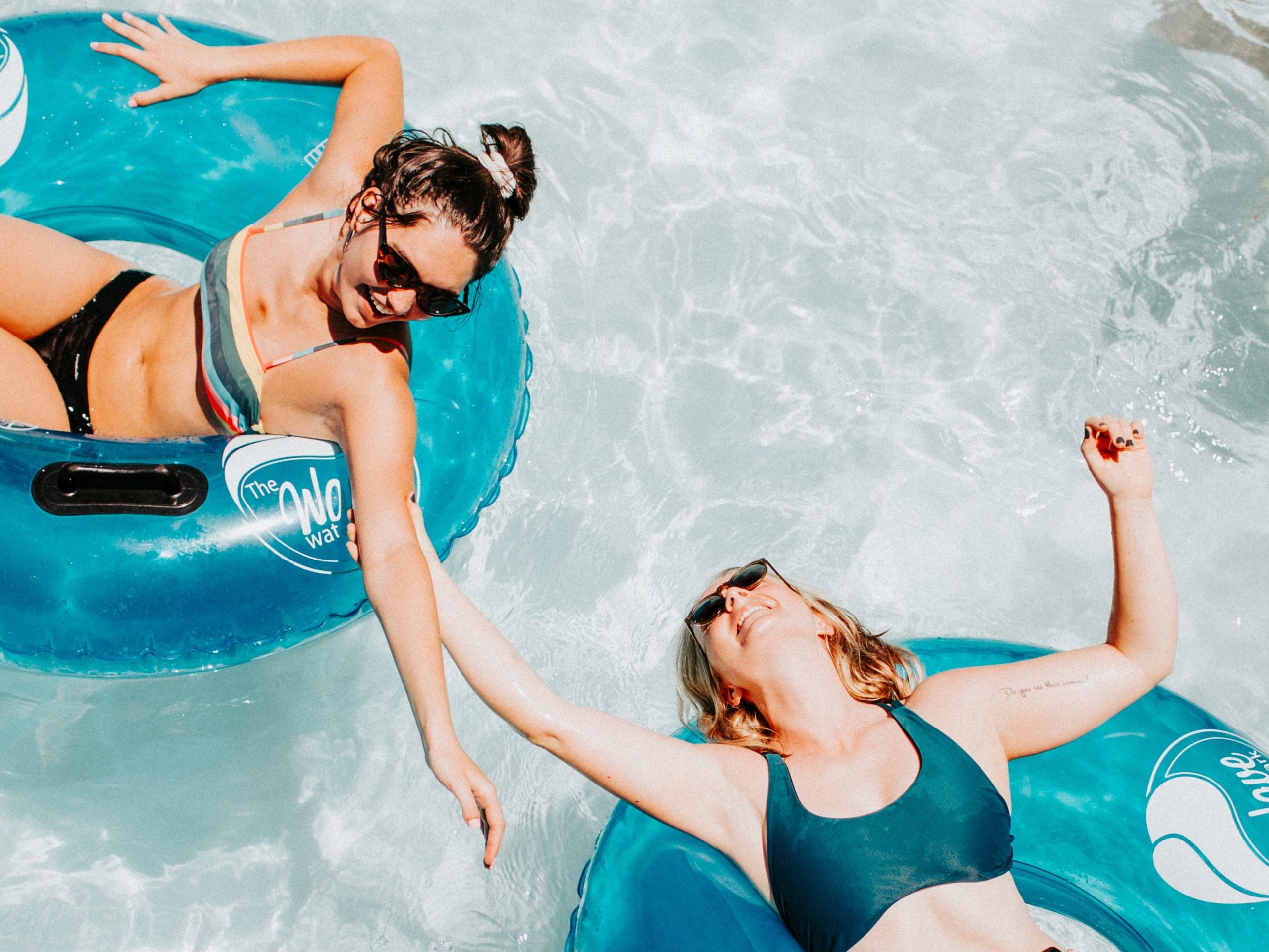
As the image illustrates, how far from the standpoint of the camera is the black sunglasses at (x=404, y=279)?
1.76 m

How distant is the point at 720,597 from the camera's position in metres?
2.02

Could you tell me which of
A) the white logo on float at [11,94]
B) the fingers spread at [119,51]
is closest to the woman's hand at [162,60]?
the fingers spread at [119,51]

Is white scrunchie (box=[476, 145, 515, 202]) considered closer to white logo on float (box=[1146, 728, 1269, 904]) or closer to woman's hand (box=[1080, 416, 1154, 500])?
woman's hand (box=[1080, 416, 1154, 500])

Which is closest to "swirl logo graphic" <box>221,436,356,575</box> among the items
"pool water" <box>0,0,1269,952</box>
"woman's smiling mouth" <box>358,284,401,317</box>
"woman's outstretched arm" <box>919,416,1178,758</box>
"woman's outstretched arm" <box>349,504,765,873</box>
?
"woman's outstretched arm" <box>349,504,765,873</box>

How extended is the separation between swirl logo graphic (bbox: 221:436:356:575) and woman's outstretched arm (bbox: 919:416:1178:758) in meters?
1.18

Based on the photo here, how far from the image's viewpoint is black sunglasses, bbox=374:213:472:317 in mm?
1761

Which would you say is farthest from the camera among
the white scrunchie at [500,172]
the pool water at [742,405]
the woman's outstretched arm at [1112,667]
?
the pool water at [742,405]

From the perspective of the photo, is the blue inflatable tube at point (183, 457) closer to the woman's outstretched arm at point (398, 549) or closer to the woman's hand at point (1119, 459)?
the woman's outstretched arm at point (398, 549)

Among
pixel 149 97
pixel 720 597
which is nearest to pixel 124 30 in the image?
pixel 149 97

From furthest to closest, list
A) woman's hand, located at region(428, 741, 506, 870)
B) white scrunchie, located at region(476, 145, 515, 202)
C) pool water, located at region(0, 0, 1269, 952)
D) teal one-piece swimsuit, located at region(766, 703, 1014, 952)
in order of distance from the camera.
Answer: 1. pool water, located at region(0, 0, 1269, 952)
2. white scrunchie, located at region(476, 145, 515, 202)
3. teal one-piece swimsuit, located at region(766, 703, 1014, 952)
4. woman's hand, located at region(428, 741, 506, 870)

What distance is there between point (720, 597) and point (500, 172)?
855 millimetres

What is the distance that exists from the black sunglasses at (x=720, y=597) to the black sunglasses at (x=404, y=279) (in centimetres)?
72

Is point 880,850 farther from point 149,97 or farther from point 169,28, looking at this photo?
point 169,28

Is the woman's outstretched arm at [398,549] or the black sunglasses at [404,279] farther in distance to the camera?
the black sunglasses at [404,279]
